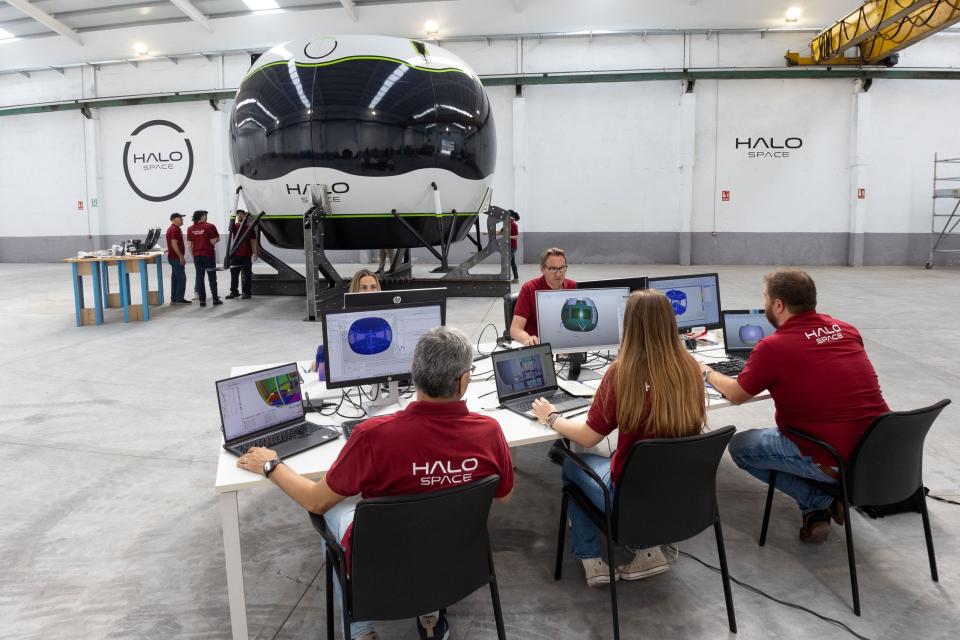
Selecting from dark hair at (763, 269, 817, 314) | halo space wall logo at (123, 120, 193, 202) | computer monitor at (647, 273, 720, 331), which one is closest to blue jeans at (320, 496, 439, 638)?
dark hair at (763, 269, 817, 314)

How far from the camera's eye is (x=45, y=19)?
14508 mm

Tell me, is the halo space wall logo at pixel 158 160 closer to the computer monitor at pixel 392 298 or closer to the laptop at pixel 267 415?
the computer monitor at pixel 392 298

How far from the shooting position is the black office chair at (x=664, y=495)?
2.16 metres

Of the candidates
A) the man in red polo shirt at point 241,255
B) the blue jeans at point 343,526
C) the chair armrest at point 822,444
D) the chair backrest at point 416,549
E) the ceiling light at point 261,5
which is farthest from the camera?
the ceiling light at point 261,5

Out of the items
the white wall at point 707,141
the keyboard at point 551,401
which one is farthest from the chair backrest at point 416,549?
the white wall at point 707,141

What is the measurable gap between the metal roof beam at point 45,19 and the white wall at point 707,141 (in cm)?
392

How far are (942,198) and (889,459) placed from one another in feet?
50.6

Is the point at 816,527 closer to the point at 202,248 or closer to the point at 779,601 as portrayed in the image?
the point at 779,601

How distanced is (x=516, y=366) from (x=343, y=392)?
858 millimetres

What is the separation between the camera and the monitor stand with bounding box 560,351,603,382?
3445 millimetres

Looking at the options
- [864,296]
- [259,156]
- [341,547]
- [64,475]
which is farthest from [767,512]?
[864,296]

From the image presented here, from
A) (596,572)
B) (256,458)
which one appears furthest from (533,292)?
(256,458)

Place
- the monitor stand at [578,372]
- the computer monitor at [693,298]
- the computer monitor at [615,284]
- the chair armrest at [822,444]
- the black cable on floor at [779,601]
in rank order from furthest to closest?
the computer monitor at [693,298]
the computer monitor at [615,284]
the monitor stand at [578,372]
the chair armrest at [822,444]
the black cable on floor at [779,601]

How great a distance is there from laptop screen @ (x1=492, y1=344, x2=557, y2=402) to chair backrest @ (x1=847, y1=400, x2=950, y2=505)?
131cm
